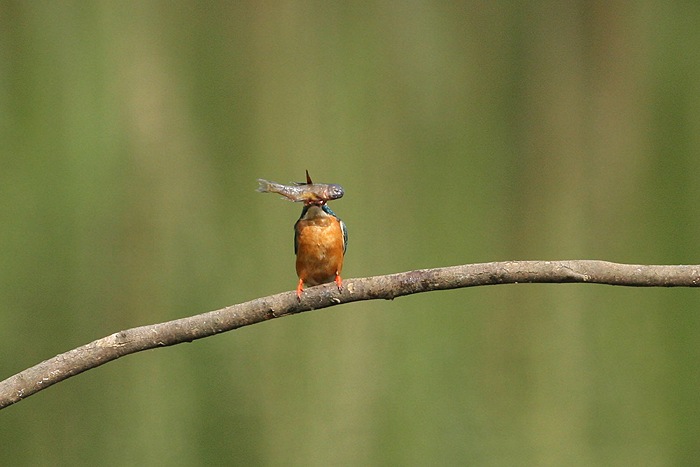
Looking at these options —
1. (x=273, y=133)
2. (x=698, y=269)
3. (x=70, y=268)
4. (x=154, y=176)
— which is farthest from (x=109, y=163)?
(x=698, y=269)

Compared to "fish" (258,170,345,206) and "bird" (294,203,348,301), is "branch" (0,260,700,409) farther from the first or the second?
"bird" (294,203,348,301)

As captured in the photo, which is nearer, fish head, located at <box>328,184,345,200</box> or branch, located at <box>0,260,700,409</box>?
branch, located at <box>0,260,700,409</box>

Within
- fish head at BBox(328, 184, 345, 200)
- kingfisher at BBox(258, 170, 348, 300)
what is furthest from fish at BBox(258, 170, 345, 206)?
kingfisher at BBox(258, 170, 348, 300)

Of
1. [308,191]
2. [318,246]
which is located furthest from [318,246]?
[308,191]

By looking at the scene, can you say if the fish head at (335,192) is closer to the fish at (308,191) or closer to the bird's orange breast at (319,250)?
the fish at (308,191)

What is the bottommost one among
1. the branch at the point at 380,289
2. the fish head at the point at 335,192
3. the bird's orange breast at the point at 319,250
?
the branch at the point at 380,289

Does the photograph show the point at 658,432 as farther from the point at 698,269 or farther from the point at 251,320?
the point at 251,320

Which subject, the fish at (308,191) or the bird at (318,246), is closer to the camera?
the fish at (308,191)

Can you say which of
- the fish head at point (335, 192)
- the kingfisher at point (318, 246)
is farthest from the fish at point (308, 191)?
→ the kingfisher at point (318, 246)
